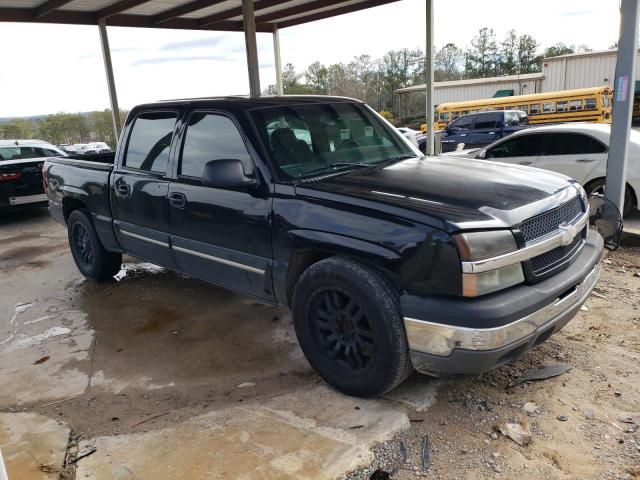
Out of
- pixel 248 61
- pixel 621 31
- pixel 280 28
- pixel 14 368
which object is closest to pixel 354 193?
pixel 14 368

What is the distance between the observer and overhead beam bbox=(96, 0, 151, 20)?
1123 cm

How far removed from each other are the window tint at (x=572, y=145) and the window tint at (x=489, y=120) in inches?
449

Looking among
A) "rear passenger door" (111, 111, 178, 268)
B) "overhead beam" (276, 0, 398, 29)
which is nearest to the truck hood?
"rear passenger door" (111, 111, 178, 268)

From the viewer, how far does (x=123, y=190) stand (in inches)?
193

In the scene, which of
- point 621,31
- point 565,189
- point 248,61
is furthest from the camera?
point 248,61

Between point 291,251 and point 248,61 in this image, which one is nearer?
point 291,251

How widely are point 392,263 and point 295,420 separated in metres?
1.13

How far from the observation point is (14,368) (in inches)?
162

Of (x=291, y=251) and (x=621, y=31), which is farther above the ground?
(x=621, y=31)

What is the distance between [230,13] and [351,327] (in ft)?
40.2

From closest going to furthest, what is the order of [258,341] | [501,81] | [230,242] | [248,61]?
[230,242] → [258,341] → [248,61] → [501,81]

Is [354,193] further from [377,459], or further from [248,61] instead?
[248,61]

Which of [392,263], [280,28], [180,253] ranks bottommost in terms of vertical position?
[180,253]

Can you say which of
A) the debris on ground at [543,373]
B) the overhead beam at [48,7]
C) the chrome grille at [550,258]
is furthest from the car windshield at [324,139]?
the overhead beam at [48,7]
